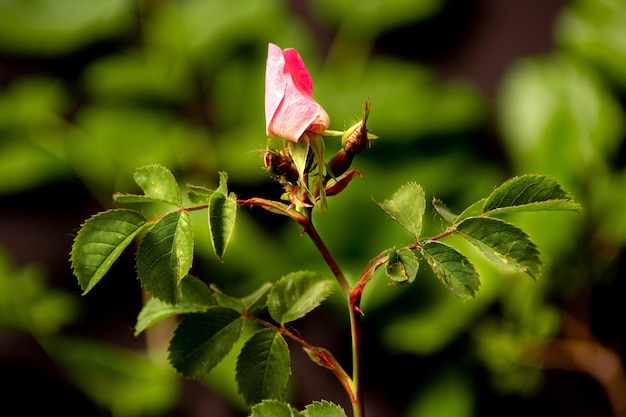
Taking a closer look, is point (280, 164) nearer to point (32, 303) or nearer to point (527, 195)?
point (527, 195)

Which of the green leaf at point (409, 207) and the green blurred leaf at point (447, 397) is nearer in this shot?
the green leaf at point (409, 207)

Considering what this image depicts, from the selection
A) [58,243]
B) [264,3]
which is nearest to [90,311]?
[58,243]

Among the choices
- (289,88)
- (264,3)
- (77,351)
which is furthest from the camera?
(264,3)

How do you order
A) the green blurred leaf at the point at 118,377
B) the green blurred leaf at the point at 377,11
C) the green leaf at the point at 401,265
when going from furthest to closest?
1. the green blurred leaf at the point at 377,11
2. the green blurred leaf at the point at 118,377
3. the green leaf at the point at 401,265

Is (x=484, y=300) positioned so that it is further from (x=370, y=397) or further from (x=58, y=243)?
(x=58, y=243)

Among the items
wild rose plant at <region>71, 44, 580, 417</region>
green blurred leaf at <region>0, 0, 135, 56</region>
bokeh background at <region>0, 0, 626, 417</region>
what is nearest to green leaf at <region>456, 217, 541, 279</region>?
wild rose plant at <region>71, 44, 580, 417</region>

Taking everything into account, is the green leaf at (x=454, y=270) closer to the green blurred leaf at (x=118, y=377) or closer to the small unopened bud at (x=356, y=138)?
the small unopened bud at (x=356, y=138)

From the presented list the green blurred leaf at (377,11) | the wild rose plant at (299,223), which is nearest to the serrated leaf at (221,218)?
the wild rose plant at (299,223)
